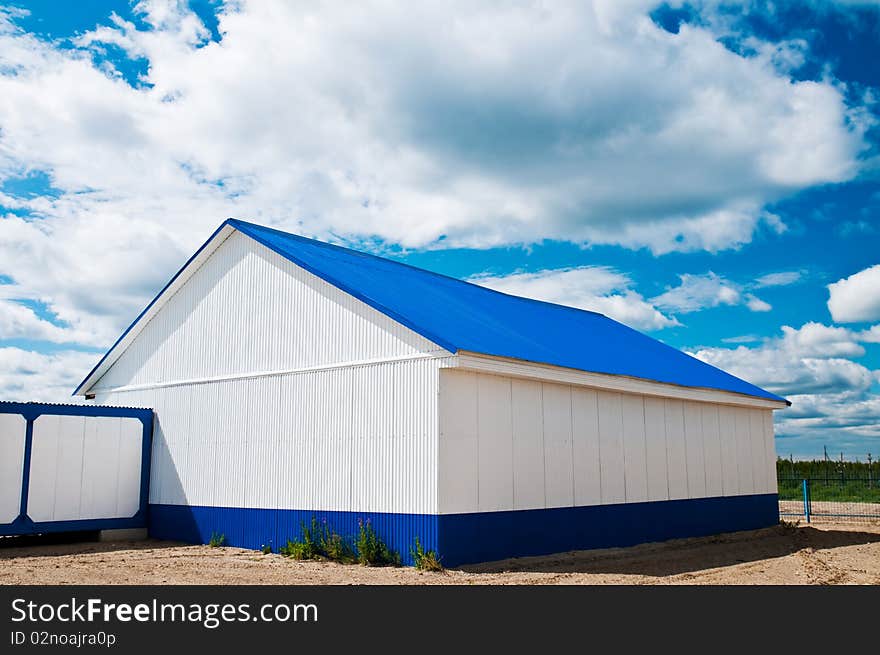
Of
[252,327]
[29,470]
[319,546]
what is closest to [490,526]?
[319,546]

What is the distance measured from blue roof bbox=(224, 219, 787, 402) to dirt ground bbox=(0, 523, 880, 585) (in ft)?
11.4

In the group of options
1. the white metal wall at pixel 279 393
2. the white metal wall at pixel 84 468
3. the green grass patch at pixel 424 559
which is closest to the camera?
Result: the green grass patch at pixel 424 559

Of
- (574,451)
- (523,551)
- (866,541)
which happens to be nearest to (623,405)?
(574,451)

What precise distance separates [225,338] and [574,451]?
7.77m

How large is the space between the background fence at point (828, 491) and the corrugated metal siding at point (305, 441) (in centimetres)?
1737

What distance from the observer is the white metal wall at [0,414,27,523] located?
692 inches

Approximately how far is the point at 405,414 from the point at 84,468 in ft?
28.5

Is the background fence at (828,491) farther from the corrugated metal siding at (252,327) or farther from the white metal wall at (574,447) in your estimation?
the corrugated metal siding at (252,327)

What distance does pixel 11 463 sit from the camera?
58.1 ft

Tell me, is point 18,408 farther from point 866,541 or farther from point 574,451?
point 866,541

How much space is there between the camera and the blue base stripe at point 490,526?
1370 cm

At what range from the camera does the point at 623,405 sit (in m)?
17.6

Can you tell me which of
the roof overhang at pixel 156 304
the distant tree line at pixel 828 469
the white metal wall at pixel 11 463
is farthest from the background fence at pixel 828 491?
the white metal wall at pixel 11 463

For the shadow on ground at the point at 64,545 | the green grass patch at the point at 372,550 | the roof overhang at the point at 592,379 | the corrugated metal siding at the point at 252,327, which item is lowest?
the shadow on ground at the point at 64,545
